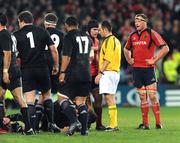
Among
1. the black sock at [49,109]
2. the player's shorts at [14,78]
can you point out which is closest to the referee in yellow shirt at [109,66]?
the black sock at [49,109]

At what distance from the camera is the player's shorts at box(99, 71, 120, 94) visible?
1595cm

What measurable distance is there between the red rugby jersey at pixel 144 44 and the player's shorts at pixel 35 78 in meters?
2.35

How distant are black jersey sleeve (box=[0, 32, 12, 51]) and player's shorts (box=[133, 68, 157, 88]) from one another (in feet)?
11.2

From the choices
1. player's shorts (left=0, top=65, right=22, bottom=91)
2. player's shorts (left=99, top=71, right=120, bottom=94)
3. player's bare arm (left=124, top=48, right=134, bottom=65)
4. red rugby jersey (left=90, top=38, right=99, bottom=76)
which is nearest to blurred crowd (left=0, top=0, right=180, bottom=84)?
player's bare arm (left=124, top=48, right=134, bottom=65)

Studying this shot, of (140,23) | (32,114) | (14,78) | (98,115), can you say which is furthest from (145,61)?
(14,78)

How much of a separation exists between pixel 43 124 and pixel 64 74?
189 centimetres

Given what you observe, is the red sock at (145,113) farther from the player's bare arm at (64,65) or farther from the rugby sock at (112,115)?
the player's bare arm at (64,65)

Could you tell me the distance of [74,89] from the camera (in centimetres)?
1457

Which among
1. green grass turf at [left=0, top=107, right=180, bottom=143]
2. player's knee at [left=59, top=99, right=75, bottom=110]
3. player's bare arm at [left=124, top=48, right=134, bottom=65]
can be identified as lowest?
A: green grass turf at [left=0, top=107, right=180, bottom=143]

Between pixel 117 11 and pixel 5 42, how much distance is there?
1638 centimetres

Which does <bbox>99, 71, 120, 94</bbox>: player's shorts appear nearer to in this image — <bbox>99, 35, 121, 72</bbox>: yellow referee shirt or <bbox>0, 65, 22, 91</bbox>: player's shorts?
<bbox>99, 35, 121, 72</bbox>: yellow referee shirt

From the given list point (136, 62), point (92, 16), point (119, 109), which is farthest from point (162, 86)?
point (136, 62)

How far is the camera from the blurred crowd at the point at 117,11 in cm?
2772

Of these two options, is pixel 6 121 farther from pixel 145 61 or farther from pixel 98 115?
pixel 145 61
